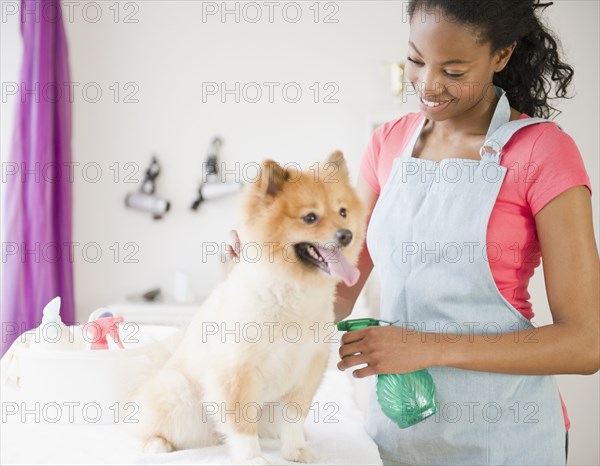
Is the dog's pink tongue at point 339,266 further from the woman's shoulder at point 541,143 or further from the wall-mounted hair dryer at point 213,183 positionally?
the wall-mounted hair dryer at point 213,183

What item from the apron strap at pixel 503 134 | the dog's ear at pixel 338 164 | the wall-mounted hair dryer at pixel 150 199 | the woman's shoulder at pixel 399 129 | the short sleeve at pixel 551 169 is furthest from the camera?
the wall-mounted hair dryer at pixel 150 199

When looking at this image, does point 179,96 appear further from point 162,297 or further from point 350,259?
point 350,259

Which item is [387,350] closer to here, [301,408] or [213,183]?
[301,408]

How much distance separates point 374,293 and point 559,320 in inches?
98.9

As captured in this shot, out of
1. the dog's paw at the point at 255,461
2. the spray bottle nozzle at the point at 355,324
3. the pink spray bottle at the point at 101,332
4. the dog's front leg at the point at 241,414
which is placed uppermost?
the spray bottle nozzle at the point at 355,324

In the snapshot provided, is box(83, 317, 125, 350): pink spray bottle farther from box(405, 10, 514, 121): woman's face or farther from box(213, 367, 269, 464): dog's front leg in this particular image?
box(405, 10, 514, 121): woman's face

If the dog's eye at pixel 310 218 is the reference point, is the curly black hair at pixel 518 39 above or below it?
above

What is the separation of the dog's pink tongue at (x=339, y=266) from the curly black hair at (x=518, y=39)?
0.50 meters

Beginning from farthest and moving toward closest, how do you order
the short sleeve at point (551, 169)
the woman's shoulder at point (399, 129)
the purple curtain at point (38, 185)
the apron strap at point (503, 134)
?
the purple curtain at point (38, 185), the woman's shoulder at point (399, 129), the apron strap at point (503, 134), the short sleeve at point (551, 169)

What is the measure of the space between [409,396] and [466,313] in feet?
0.69

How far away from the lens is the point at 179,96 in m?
3.90

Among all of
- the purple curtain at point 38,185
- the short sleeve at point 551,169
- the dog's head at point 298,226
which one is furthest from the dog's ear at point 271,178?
the purple curtain at point 38,185

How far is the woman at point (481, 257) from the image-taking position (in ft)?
3.73

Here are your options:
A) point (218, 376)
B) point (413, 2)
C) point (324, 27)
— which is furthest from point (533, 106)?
point (324, 27)
